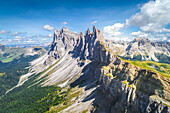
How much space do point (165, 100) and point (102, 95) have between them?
5847 centimetres

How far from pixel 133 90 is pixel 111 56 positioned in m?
70.0

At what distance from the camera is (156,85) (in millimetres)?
65188

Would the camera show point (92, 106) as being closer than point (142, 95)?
No

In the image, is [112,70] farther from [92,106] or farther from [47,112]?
[47,112]

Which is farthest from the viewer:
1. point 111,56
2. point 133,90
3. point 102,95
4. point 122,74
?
Answer: point 111,56

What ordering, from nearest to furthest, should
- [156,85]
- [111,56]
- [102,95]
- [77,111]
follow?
[156,85], [102,95], [77,111], [111,56]

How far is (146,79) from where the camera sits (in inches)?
2874

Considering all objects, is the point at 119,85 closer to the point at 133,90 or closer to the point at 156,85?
the point at 133,90

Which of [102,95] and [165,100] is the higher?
[165,100]

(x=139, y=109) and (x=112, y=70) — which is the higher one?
Answer: (x=112, y=70)

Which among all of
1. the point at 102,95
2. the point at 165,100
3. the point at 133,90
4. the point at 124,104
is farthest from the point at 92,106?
the point at 165,100

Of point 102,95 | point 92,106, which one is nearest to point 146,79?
point 102,95

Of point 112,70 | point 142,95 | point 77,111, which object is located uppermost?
point 112,70

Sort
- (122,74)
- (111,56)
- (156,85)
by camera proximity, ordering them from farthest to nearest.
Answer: (111,56) < (122,74) < (156,85)
